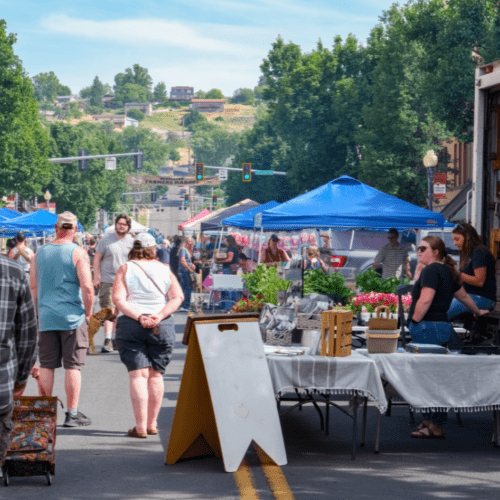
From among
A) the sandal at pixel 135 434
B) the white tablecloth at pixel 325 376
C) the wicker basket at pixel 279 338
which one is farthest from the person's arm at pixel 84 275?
the white tablecloth at pixel 325 376

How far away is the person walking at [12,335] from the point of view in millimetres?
4281

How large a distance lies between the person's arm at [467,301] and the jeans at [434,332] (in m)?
0.39

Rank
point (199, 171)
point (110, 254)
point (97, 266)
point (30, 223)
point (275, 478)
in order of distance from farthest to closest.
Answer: point (199, 171), point (30, 223), point (97, 266), point (110, 254), point (275, 478)

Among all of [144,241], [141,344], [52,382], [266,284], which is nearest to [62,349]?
[52,382]

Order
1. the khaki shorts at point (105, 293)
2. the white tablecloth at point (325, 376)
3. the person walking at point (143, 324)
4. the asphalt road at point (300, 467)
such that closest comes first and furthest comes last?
1. the asphalt road at point (300, 467)
2. the white tablecloth at point (325, 376)
3. the person walking at point (143, 324)
4. the khaki shorts at point (105, 293)

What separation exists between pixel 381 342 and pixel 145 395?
1.98 metres

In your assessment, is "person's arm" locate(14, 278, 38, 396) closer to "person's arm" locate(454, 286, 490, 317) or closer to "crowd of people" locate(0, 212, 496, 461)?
"crowd of people" locate(0, 212, 496, 461)

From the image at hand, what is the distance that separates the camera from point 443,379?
7.26 m

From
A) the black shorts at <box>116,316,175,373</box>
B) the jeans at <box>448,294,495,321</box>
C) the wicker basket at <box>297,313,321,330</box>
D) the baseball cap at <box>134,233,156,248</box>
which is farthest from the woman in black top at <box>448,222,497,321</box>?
the baseball cap at <box>134,233,156,248</box>

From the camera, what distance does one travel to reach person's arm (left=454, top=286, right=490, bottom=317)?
27.2ft

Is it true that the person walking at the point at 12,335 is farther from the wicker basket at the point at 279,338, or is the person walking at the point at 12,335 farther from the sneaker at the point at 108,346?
the sneaker at the point at 108,346

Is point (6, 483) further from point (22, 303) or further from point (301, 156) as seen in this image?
point (301, 156)

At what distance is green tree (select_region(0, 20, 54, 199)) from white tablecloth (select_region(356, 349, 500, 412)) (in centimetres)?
3770

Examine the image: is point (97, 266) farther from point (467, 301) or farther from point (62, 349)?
point (467, 301)
